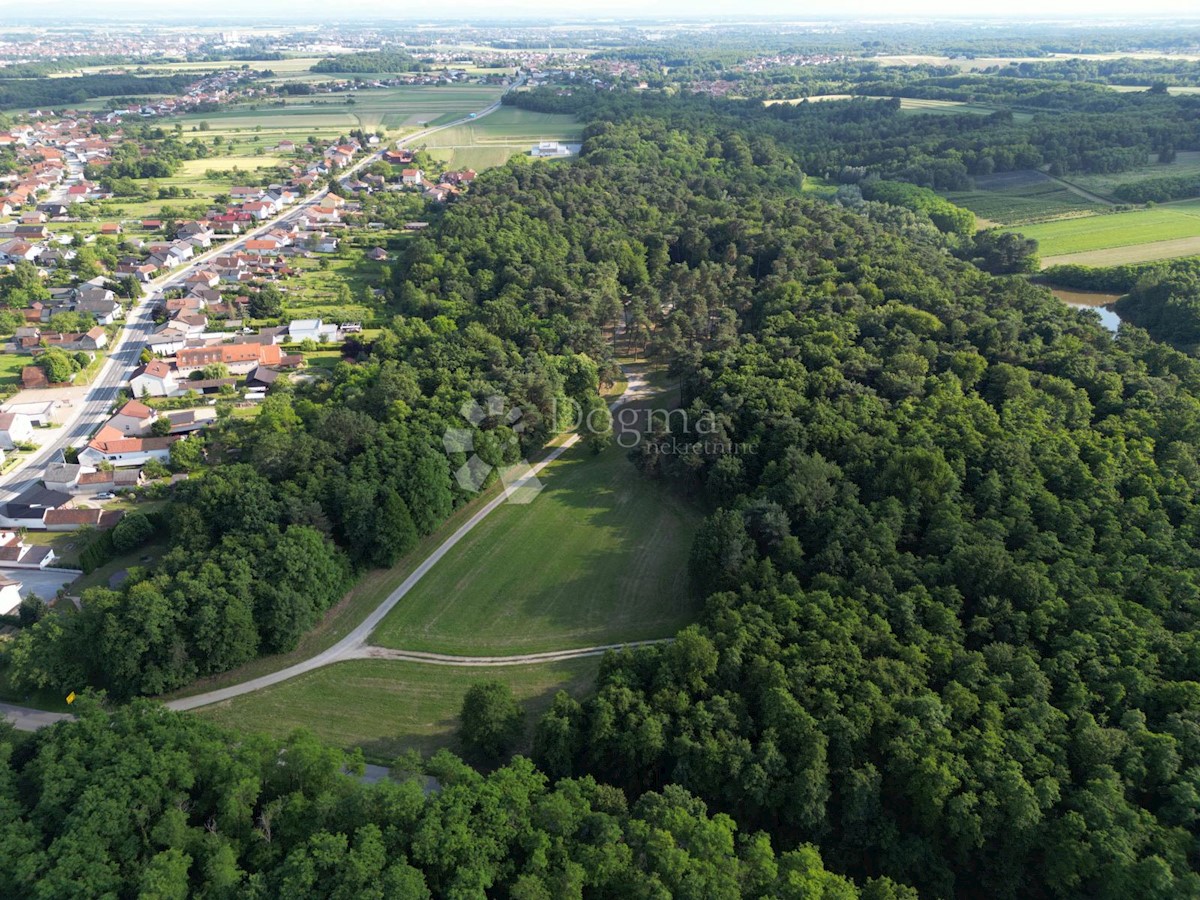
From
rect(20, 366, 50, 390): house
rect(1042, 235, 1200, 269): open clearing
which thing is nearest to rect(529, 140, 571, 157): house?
rect(1042, 235, 1200, 269): open clearing

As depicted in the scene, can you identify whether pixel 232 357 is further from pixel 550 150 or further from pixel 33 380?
pixel 550 150

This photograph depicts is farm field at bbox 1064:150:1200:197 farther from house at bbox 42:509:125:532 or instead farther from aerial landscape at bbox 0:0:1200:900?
house at bbox 42:509:125:532

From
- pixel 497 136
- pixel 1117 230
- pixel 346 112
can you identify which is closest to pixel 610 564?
pixel 1117 230

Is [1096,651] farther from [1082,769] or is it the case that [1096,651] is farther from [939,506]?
[939,506]

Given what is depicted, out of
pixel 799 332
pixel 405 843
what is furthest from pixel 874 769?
pixel 799 332

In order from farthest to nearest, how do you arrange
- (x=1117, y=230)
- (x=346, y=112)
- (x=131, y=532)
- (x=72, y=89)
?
1. (x=72, y=89)
2. (x=346, y=112)
3. (x=1117, y=230)
4. (x=131, y=532)

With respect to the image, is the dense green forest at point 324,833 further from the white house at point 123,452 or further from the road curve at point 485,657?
the white house at point 123,452
